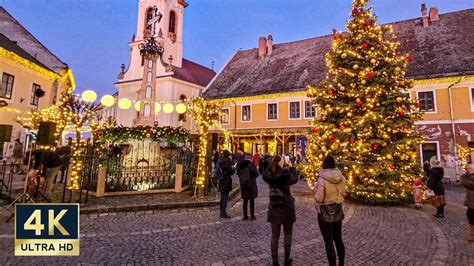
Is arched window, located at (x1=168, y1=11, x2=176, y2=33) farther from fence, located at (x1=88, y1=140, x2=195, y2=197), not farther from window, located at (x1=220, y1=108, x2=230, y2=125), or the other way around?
fence, located at (x1=88, y1=140, x2=195, y2=197)

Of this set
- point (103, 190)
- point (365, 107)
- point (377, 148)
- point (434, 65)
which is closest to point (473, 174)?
point (377, 148)

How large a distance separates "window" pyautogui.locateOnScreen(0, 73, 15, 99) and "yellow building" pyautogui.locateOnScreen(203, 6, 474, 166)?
57.7ft

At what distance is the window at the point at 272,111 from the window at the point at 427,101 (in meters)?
11.7

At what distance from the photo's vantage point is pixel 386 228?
660 centimetres

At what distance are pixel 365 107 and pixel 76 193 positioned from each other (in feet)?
37.9

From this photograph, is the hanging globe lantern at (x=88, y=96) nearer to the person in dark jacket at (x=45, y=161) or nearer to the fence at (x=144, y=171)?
the fence at (x=144, y=171)

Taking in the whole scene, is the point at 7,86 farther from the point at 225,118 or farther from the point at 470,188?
the point at 470,188

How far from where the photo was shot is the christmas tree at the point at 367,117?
370 inches

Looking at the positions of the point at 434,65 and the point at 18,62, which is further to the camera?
the point at 18,62

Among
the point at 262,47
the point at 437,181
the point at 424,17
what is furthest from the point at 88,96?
the point at 424,17

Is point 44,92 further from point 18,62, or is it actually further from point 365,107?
point 365,107

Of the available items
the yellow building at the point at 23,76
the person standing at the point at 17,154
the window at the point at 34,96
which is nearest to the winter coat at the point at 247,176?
the person standing at the point at 17,154

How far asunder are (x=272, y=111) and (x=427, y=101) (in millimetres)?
12430

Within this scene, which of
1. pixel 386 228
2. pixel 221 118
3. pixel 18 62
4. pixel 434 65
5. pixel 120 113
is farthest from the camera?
pixel 120 113
